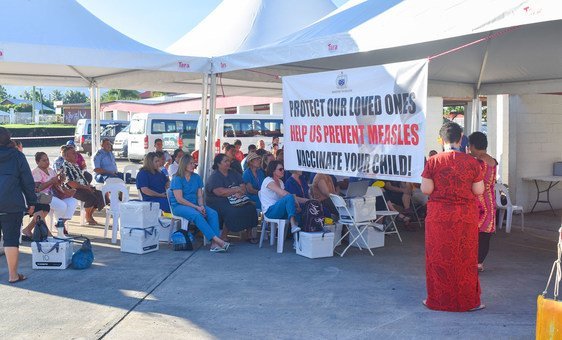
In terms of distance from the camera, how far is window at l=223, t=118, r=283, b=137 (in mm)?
20688

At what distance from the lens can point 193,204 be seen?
7871 mm

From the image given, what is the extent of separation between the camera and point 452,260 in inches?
200

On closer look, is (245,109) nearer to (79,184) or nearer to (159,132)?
(159,132)

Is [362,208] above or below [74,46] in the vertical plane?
below

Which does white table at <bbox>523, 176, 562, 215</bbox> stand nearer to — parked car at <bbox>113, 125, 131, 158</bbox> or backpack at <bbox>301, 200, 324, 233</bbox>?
backpack at <bbox>301, 200, 324, 233</bbox>

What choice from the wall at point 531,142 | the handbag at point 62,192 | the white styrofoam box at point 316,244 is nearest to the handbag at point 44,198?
the handbag at point 62,192

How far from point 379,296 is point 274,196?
102 inches

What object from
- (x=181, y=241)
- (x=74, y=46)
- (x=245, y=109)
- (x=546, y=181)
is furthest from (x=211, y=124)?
(x=245, y=109)

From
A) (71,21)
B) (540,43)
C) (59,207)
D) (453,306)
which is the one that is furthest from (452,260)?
(71,21)

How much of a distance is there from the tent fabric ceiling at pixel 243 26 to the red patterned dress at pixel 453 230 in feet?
24.6

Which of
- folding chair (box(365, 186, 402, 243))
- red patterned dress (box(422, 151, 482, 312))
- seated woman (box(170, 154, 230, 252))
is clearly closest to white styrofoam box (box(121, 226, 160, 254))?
seated woman (box(170, 154, 230, 252))

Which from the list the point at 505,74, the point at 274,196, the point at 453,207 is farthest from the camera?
the point at 505,74

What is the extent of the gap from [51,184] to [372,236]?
4439 millimetres

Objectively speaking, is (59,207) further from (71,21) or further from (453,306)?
(453,306)
